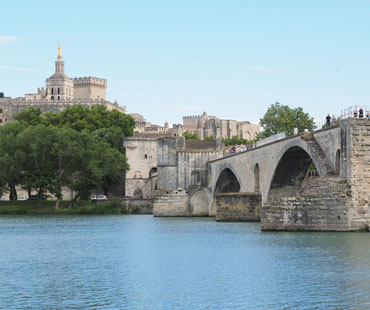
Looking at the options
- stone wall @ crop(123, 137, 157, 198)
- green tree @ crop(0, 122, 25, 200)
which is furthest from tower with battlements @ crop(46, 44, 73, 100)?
green tree @ crop(0, 122, 25, 200)

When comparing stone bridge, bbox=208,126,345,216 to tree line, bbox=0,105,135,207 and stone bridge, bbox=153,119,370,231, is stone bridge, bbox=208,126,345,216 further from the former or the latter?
tree line, bbox=0,105,135,207

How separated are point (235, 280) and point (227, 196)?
30516 millimetres

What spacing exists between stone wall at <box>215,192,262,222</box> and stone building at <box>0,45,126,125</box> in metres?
91.3

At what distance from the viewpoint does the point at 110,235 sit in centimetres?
4644

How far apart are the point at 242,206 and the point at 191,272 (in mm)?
28961

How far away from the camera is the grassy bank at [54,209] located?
261 ft

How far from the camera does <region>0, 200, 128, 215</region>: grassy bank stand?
79.7 metres

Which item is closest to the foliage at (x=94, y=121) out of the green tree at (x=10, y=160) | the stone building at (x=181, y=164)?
the green tree at (x=10, y=160)

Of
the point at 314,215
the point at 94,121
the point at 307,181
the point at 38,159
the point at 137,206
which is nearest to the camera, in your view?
the point at 314,215

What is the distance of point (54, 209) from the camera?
8019 cm

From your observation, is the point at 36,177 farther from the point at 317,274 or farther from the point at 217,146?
the point at 317,274

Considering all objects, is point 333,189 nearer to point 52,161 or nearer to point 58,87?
point 52,161

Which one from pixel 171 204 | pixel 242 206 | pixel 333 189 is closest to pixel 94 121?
pixel 171 204

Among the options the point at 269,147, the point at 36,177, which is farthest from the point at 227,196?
the point at 36,177
